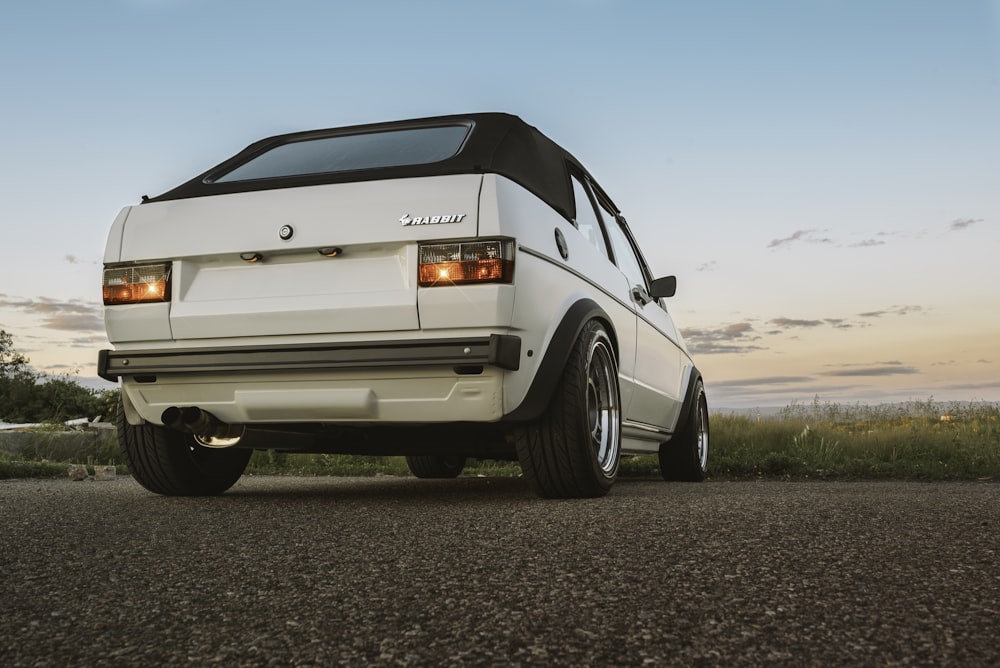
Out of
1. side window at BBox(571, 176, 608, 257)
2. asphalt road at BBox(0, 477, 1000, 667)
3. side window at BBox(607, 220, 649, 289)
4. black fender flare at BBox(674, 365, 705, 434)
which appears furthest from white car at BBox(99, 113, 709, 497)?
black fender flare at BBox(674, 365, 705, 434)

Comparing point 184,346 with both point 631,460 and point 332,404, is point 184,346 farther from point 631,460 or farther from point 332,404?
point 631,460

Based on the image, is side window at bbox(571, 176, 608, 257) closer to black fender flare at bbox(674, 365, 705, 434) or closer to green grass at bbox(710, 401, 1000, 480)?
black fender flare at bbox(674, 365, 705, 434)

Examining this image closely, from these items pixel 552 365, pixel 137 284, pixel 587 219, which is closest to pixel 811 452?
pixel 587 219

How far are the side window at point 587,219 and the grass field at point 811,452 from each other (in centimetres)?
350

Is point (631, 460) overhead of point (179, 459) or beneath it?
beneath

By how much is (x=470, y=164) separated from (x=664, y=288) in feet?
8.74

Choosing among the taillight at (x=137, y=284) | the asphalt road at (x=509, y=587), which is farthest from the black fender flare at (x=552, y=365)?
the taillight at (x=137, y=284)

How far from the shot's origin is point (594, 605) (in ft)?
6.94

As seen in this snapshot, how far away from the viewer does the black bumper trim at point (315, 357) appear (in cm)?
383

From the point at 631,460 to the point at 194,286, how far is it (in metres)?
5.48

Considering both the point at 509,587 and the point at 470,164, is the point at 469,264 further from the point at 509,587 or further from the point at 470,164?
the point at 509,587

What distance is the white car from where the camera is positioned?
3.89 metres

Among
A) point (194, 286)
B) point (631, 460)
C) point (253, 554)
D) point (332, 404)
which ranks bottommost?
point (631, 460)

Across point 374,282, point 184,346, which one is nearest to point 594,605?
point 374,282
